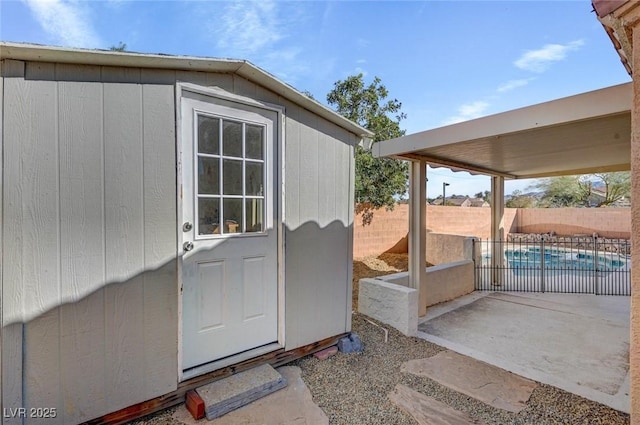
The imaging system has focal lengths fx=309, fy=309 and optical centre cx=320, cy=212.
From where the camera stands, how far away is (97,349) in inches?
79.0

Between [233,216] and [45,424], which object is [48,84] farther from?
[45,424]

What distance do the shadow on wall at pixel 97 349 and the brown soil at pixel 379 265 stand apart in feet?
14.6

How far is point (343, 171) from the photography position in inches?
138

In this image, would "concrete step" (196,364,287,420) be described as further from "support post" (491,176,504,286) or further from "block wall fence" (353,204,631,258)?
"block wall fence" (353,204,631,258)

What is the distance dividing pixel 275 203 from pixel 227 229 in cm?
51

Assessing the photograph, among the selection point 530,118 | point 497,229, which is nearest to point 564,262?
point 497,229

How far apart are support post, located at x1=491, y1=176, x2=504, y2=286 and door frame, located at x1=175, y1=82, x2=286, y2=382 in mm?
5594

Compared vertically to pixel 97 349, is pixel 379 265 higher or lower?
lower

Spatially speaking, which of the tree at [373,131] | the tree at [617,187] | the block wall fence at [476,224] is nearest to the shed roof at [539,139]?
the tree at [373,131]

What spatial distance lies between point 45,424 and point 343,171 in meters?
3.07

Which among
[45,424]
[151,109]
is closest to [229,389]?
[45,424]

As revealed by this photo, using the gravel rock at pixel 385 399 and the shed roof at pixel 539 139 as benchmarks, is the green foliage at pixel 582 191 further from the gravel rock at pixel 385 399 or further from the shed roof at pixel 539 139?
the gravel rock at pixel 385 399

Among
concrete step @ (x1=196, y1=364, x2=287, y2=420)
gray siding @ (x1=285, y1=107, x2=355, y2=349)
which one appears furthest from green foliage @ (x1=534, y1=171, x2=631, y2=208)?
concrete step @ (x1=196, y1=364, x2=287, y2=420)

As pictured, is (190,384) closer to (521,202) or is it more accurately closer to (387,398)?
(387,398)
